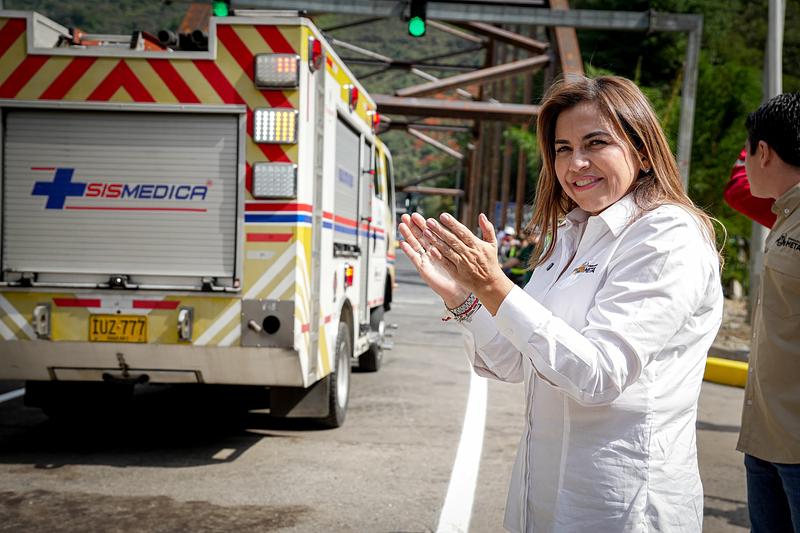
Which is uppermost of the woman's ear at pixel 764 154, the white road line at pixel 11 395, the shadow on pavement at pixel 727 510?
the woman's ear at pixel 764 154

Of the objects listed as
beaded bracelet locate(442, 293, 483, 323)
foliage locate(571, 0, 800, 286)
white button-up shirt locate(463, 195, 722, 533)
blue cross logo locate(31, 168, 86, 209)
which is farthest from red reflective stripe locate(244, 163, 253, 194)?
white button-up shirt locate(463, 195, 722, 533)

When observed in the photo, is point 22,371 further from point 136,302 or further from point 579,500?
point 579,500

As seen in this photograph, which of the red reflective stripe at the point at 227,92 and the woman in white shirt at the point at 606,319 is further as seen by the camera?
the red reflective stripe at the point at 227,92

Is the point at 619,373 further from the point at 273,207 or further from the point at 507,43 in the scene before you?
the point at 507,43

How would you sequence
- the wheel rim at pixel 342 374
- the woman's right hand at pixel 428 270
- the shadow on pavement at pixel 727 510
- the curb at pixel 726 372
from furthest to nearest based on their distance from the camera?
1. the curb at pixel 726 372
2. the wheel rim at pixel 342 374
3. the shadow on pavement at pixel 727 510
4. the woman's right hand at pixel 428 270

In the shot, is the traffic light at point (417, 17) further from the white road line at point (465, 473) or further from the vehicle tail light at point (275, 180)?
the vehicle tail light at point (275, 180)

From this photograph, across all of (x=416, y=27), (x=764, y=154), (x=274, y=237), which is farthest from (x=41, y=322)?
(x=416, y=27)

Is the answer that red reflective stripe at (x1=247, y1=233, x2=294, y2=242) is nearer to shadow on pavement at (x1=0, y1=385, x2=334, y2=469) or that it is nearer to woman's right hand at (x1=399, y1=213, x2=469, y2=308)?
shadow on pavement at (x1=0, y1=385, x2=334, y2=469)

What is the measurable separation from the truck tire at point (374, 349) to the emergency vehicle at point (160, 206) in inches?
167

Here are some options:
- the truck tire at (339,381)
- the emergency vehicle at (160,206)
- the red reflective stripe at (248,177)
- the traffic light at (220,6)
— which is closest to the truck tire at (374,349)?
the truck tire at (339,381)

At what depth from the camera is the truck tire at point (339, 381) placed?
7512mm

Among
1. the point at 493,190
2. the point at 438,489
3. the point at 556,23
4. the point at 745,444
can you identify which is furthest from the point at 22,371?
the point at 493,190

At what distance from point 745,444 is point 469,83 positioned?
71.1 ft

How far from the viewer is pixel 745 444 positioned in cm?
310
